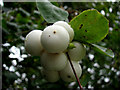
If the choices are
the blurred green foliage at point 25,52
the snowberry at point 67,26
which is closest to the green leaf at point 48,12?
the snowberry at point 67,26

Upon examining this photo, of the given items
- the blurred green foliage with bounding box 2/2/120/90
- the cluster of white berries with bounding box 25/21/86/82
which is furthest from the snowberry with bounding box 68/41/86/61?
the blurred green foliage with bounding box 2/2/120/90

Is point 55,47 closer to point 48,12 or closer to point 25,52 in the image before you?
point 48,12

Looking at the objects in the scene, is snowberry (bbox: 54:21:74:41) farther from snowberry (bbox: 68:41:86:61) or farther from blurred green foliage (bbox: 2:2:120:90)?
blurred green foliage (bbox: 2:2:120:90)

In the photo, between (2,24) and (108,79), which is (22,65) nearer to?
(2,24)

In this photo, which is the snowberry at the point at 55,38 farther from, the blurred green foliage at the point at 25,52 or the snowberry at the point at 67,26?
the blurred green foliage at the point at 25,52

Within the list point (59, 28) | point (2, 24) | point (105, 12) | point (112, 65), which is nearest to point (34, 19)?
point (2, 24)
